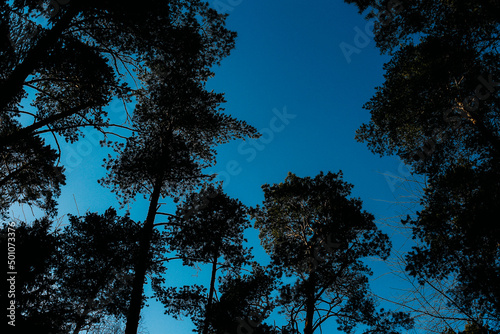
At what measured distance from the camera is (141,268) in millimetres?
7180

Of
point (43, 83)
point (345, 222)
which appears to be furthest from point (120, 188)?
point (345, 222)

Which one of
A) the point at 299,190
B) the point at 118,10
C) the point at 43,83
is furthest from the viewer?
the point at 299,190

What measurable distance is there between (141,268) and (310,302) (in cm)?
749

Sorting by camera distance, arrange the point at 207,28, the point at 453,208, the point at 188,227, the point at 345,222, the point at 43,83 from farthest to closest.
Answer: the point at 345,222 < the point at 188,227 < the point at 207,28 < the point at 43,83 < the point at 453,208

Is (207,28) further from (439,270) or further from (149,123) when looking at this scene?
(439,270)

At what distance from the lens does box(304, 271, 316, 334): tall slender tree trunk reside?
1022 cm

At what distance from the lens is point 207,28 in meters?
8.12

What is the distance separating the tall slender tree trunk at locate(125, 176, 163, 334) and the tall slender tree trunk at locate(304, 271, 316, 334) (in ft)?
Answer: 22.8

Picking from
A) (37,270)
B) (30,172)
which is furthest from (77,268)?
(30,172)

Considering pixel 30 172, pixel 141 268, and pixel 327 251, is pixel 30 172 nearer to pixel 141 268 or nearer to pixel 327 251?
pixel 141 268

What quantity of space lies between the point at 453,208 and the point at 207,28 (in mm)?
8349

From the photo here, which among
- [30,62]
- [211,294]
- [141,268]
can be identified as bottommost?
[141,268]

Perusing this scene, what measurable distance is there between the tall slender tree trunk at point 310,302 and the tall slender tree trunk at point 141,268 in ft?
22.8

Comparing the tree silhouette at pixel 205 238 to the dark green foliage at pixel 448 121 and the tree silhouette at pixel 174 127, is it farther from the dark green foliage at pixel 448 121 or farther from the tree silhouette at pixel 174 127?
the dark green foliage at pixel 448 121
